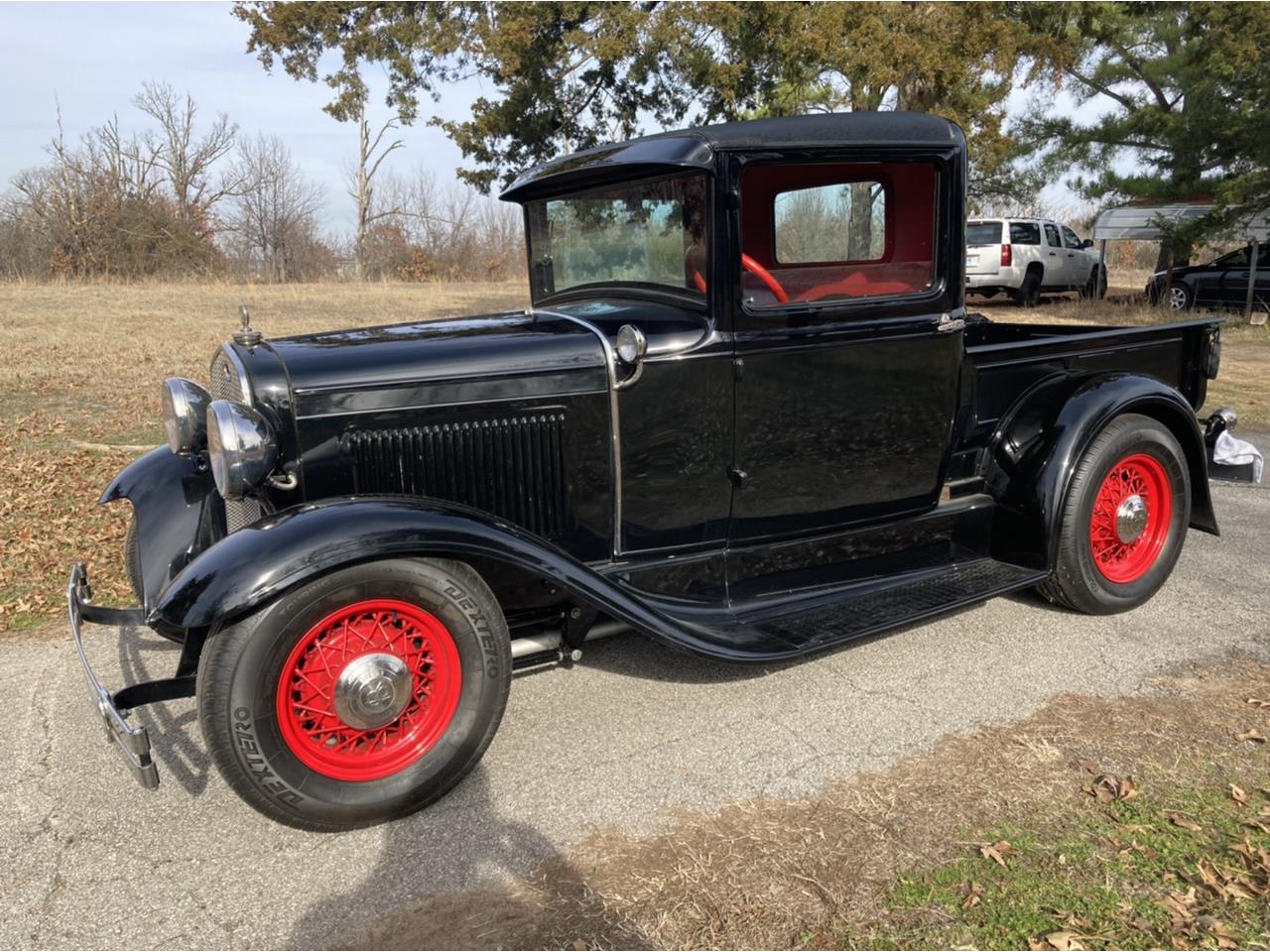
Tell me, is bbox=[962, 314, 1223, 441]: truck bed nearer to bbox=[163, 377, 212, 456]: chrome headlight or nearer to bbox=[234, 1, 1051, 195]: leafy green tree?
bbox=[163, 377, 212, 456]: chrome headlight

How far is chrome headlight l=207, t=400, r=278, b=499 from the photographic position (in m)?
2.63

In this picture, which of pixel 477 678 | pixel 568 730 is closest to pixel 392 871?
pixel 477 678

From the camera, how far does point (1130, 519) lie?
4.04 m

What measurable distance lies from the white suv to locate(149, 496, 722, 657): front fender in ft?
54.1

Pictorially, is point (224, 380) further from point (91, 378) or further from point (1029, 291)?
point (1029, 291)

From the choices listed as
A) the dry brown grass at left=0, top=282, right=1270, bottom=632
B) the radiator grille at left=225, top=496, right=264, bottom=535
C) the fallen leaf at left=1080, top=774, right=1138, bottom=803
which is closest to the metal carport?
the dry brown grass at left=0, top=282, right=1270, bottom=632

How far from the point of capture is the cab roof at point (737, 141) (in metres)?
3.13

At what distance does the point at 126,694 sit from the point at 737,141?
2.59 m

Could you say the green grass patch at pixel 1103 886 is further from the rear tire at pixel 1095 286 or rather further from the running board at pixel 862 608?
the rear tire at pixel 1095 286

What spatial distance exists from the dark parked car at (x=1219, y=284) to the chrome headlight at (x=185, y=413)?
684 inches

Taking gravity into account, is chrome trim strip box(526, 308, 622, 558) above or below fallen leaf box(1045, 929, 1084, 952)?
above

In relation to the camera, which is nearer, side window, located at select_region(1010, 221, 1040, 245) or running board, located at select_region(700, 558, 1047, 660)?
running board, located at select_region(700, 558, 1047, 660)

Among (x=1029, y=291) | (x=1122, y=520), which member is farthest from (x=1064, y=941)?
(x=1029, y=291)

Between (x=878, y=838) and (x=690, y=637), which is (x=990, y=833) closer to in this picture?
(x=878, y=838)
